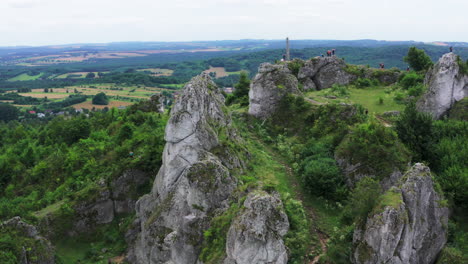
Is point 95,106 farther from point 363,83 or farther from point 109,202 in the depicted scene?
point 109,202

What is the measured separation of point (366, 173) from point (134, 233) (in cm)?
1506

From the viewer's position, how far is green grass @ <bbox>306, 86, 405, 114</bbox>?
1351 inches

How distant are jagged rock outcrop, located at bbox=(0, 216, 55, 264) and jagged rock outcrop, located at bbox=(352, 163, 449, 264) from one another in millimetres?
16502

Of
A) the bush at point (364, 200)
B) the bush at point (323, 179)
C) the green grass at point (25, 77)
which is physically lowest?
the green grass at point (25, 77)

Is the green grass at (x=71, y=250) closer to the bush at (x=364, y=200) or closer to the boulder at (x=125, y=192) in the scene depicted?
the boulder at (x=125, y=192)

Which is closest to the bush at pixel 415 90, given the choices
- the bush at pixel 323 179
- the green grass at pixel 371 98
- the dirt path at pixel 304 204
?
the green grass at pixel 371 98

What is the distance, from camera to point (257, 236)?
14172 millimetres

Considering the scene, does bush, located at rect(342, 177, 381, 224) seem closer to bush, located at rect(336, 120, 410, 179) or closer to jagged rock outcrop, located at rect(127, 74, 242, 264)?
bush, located at rect(336, 120, 410, 179)

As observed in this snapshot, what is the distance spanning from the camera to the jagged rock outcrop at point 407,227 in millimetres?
14500

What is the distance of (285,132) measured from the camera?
30.8 m

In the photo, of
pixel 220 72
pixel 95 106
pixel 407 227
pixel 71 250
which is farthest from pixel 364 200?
pixel 220 72

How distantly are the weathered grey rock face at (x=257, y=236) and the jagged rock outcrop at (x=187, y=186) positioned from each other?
11.4 ft

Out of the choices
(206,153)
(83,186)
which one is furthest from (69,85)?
(206,153)

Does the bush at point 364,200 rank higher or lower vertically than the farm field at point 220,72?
higher
